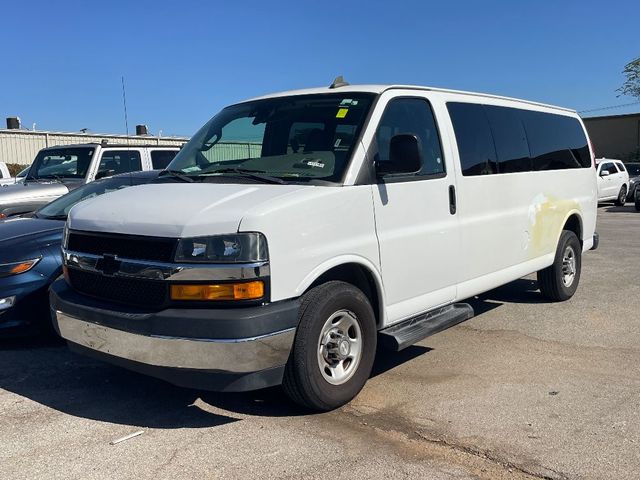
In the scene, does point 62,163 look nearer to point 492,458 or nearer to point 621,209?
point 492,458

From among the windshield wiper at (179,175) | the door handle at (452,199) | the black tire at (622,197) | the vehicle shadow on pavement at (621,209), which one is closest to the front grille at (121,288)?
the windshield wiper at (179,175)

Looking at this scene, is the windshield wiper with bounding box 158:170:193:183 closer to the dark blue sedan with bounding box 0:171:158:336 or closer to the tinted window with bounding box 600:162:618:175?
the dark blue sedan with bounding box 0:171:158:336

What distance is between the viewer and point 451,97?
5508 millimetres

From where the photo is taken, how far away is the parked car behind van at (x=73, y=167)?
34.3ft

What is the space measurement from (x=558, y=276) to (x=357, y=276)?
144 inches

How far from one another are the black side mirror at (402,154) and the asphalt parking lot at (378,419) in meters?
1.60

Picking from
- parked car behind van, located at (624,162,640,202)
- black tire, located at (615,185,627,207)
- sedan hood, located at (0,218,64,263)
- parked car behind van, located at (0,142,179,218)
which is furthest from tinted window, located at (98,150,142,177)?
parked car behind van, located at (624,162,640,202)

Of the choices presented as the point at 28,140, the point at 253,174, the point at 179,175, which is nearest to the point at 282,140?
the point at 253,174

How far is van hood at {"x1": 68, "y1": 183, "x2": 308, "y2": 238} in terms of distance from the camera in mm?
3756

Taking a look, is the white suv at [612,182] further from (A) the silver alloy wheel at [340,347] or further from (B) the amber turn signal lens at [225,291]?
(B) the amber turn signal lens at [225,291]

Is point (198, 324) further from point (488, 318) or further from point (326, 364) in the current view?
point (488, 318)

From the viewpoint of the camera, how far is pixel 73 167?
1125 cm

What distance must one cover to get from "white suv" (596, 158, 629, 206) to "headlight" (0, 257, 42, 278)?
20017 mm

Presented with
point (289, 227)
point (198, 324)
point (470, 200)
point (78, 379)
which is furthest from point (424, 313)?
point (78, 379)
